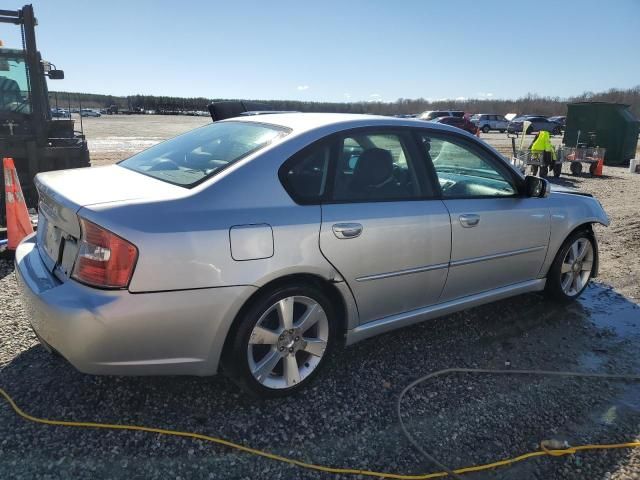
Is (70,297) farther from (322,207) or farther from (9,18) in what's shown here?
(9,18)

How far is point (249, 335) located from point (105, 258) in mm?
828

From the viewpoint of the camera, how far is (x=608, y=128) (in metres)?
17.8

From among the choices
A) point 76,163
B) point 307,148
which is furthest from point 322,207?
point 76,163

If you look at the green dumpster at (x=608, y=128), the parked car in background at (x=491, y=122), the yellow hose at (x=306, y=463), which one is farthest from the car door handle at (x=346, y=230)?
the parked car in background at (x=491, y=122)

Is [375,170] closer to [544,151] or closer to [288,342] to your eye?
[288,342]

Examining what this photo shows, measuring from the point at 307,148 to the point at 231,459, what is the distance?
5.58 ft

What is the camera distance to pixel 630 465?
2.58m

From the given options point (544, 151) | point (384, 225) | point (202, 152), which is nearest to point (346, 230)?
point (384, 225)

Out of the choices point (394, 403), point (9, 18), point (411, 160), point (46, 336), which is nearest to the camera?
point (46, 336)

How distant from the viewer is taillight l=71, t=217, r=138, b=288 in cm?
231

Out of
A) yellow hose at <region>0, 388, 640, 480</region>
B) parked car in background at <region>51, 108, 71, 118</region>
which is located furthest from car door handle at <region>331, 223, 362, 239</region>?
parked car in background at <region>51, 108, 71, 118</region>

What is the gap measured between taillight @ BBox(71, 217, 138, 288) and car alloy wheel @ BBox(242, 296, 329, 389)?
0.75 m

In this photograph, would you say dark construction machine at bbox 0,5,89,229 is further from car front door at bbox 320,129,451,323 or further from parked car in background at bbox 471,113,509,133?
parked car in background at bbox 471,113,509,133

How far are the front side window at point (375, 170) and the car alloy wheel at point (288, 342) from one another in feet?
2.25
